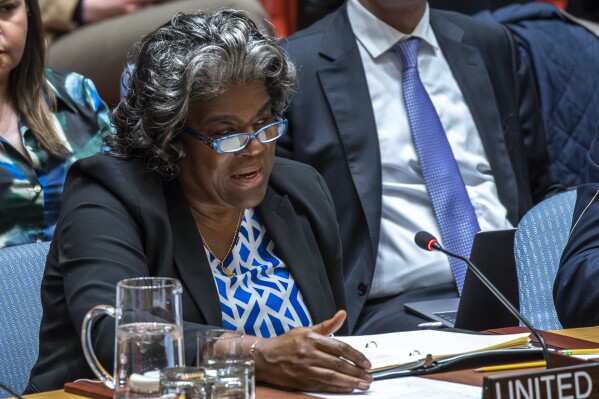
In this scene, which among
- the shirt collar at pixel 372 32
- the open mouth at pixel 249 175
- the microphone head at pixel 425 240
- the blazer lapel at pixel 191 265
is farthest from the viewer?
the shirt collar at pixel 372 32

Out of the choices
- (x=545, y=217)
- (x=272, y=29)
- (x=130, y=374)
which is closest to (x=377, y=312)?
Result: (x=545, y=217)

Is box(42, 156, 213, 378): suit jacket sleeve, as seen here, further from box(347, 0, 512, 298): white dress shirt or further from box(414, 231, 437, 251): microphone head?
box(347, 0, 512, 298): white dress shirt

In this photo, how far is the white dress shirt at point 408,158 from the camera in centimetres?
312

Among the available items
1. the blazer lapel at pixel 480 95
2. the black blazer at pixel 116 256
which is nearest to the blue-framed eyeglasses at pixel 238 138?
the black blazer at pixel 116 256

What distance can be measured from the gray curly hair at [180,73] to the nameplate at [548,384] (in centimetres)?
100

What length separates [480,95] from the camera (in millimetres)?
3412

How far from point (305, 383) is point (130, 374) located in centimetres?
34

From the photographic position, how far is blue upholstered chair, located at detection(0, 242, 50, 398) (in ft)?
7.20

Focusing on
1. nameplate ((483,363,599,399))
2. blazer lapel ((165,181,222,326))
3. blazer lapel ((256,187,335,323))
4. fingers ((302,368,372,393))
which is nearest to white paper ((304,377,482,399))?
fingers ((302,368,372,393))

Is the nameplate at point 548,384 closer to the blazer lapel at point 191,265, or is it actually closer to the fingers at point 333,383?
the fingers at point 333,383

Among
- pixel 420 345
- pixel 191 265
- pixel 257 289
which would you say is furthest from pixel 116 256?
pixel 420 345

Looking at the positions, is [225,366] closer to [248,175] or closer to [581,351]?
[581,351]

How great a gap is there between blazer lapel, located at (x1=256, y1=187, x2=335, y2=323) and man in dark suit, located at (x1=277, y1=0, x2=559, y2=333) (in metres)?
0.55

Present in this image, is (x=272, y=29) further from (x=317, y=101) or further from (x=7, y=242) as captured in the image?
(x=7, y=242)
